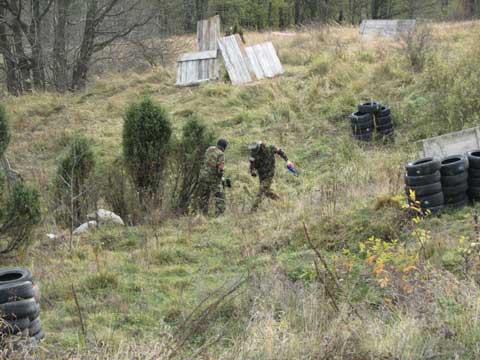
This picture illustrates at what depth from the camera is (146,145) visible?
11.8 meters

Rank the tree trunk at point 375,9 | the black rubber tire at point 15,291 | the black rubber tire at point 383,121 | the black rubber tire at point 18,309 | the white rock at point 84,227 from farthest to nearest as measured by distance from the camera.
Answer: the tree trunk at point 375,9
the black rubber tire at point 383,121
the white rock at point 84,227
the black rubber tire at point 15,291
the black rubber tire at point 18,309

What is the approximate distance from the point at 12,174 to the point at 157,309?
23.9 feet

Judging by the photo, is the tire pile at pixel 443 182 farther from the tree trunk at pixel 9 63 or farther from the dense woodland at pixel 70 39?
the tree trunk at pixel 9 63

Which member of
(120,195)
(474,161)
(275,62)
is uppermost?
(275,62)

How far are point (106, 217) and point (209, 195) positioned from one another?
1.89 m

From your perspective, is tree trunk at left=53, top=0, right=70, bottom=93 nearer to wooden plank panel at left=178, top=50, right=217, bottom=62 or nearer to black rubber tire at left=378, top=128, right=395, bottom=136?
wooden plank panel at left=178, top=50, right=217, bottom=62

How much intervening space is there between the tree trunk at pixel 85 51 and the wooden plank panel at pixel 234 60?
19.2ft

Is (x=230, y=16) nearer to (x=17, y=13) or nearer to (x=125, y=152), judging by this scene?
(x=17, y=13)

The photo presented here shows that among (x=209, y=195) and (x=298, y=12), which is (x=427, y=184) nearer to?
(x=209, y=195)

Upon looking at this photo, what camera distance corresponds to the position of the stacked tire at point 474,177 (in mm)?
8398

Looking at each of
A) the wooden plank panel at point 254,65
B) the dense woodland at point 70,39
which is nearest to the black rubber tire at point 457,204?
the wooden plank panel at point 254,65

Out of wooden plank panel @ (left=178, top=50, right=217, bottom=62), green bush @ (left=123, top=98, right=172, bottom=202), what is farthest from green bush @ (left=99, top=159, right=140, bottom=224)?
wooden plank panel @ (left=178, top=50, right=217, bottom=62)

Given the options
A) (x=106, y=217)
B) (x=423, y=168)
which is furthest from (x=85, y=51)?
(x=423, y=168)

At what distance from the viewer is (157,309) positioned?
681cm
